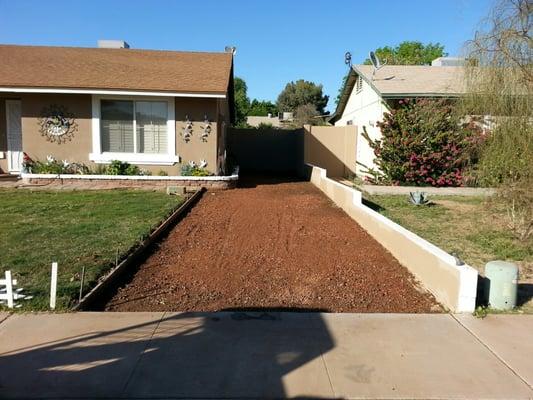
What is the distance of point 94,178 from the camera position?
14211 mm

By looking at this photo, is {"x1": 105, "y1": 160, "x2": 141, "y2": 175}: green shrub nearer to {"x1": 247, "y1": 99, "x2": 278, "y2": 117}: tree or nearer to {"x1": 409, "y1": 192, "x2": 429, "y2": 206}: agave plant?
{"x1": 409, "y1": 192, "x2": 429, "y2": 206}: agave plant

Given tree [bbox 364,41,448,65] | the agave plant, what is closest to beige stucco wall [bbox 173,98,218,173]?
the agave plant

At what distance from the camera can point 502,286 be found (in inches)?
209

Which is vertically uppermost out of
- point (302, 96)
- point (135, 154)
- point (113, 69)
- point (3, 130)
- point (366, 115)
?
point (302, 96)

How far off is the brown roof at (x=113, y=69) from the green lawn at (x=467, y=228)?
6554 mm

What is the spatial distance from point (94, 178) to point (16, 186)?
2.20 metres

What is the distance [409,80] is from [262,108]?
65.7 metres

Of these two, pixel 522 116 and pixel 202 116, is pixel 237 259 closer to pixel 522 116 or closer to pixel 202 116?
pixel 522 116

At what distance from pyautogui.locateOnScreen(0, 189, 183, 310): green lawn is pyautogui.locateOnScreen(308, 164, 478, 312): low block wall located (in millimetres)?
4084

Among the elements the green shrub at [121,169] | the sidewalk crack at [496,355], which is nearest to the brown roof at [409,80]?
the green shrub at [121,169]

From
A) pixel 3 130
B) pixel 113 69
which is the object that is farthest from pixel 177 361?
pixel 3 130

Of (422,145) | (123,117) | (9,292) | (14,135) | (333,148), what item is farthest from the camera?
(333,148)

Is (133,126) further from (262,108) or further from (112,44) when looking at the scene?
(262,108)

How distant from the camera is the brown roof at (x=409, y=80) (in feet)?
50.1
